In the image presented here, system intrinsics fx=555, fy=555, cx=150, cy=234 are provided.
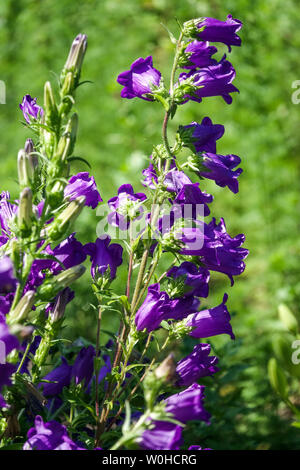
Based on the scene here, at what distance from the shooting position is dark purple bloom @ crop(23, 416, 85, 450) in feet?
3.23

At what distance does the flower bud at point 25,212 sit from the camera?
0.95 m

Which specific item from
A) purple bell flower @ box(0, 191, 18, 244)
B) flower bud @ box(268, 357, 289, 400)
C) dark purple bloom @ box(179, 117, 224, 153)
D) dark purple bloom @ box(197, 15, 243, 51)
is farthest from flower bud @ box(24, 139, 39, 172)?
flower bud @ box(268, 357, 289, 400)

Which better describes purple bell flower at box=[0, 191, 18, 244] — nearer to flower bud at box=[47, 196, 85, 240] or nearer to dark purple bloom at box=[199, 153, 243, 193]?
flower bud at box=[47, 196, 85, 240]

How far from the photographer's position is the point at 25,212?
0.97 meters

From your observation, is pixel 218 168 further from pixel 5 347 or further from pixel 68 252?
pixel 5 347

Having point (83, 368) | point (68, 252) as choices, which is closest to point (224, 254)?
point (68, 252)

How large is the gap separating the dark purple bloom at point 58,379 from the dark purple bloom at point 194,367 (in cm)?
33

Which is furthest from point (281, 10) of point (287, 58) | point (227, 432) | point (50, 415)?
point (50, 415)

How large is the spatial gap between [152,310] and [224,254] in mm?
197

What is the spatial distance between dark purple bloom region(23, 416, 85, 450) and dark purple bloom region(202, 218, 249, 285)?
0.45 meters

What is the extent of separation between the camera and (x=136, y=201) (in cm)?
126

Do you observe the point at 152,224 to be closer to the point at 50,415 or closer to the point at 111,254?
the point at 111,254

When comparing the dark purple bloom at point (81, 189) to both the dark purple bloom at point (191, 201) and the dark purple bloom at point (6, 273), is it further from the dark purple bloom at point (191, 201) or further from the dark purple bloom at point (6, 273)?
the dark purple bloom at point (6, 273)

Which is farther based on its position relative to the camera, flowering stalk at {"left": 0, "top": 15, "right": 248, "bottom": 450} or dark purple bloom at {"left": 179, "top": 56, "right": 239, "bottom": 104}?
dark purple bloom at {"left": 179, "top": 56, "right": 239, "bottom": 104}
